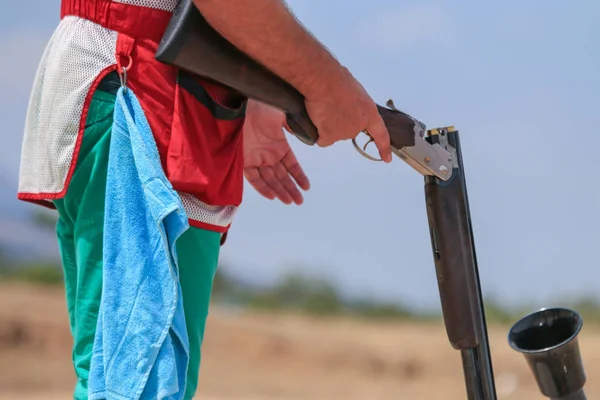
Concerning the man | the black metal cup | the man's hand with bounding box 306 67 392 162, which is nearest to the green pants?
the man

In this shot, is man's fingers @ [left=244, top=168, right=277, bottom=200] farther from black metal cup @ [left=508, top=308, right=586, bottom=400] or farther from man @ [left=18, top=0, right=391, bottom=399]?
black metal cup @ [left=508, top=308, right=586, bottom=400]

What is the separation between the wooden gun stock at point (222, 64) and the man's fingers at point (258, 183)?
26 centimetres

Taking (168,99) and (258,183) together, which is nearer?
(168,99)

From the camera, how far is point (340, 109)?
1115 mm

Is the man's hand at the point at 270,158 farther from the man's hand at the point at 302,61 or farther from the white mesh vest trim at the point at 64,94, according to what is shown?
the white mesh vest trim at the point at 64,94

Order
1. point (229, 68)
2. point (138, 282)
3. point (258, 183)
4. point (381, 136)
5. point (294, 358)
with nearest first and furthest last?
point (138, 282) → point (229, 68) → point (381, 136) → point (258, 183) → point (294, 358)

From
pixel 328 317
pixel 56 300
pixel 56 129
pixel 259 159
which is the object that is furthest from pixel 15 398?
pixel 56 129

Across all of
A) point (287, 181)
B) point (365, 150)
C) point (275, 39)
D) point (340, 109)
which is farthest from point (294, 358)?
point (275, 39)

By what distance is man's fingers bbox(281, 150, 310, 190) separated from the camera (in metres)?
1.42

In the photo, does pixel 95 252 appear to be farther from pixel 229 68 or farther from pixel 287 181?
pixel 287 181

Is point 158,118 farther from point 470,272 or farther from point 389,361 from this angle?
point 389,361

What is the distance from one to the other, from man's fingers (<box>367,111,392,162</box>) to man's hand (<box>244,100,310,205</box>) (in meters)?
0.20

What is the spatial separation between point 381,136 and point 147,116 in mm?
356

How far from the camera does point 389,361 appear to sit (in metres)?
5.16
